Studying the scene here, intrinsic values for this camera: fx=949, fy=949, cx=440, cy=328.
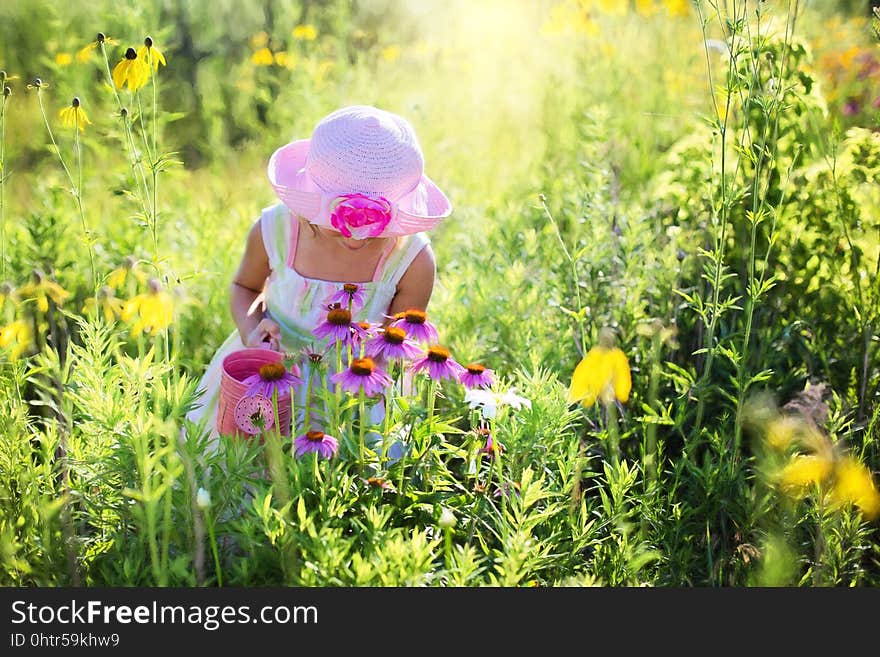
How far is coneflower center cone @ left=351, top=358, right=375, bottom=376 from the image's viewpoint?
156 cm

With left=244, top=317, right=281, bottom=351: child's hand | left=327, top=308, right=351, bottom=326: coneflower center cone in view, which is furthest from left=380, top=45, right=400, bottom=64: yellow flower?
left=327, top=308, right=351, bottom=326: coneflower center cone

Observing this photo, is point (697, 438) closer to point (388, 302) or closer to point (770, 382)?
point (770, 382)

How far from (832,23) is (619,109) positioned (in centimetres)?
186

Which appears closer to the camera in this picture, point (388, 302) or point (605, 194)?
point (388, 302)

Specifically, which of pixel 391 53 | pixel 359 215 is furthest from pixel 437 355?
pixel 391 53

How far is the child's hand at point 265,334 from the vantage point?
82.8 inches

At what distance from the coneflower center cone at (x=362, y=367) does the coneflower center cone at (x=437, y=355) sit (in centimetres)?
12

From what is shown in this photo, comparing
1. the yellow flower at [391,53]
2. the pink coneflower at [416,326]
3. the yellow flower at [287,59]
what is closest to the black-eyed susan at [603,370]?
the pink coneflower at [416,326]

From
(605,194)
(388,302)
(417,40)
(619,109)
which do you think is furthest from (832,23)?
(388,302)

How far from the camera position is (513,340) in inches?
99.2

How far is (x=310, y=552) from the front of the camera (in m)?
1.63

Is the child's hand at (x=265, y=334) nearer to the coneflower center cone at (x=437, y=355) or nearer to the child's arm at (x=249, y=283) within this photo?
the child's arm at (x=249, y=283)

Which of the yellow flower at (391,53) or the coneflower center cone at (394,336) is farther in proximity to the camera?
the yellow flower at (391,53)

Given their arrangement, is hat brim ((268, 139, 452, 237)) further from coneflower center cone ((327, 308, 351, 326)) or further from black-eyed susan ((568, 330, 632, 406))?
black-eyed susan ((568, 330, 632, 406))
